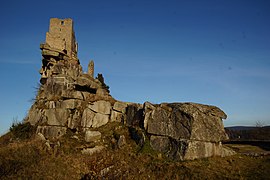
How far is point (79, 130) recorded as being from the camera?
19969 mm

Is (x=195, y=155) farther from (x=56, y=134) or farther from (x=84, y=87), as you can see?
(x=84, y=87)

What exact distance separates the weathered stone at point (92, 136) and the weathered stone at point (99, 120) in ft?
6.09

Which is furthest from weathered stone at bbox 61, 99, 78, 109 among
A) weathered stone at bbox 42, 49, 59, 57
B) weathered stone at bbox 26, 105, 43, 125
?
weathered stone at bbox 42, 49, 59, 57

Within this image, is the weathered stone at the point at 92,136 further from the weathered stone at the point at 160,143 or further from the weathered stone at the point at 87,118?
the weathered stone at the point at 160,143

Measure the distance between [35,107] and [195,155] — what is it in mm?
16660

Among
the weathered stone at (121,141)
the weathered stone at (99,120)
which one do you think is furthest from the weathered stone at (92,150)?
the weathered stone at (99,120)

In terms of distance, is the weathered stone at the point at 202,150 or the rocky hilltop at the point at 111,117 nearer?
the weathered stone at the point at 202,150

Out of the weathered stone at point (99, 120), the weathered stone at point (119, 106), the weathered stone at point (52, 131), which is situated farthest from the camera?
→ the weathered stone at point (119, 106)

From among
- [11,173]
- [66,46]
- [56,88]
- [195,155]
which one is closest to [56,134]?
[56,88]

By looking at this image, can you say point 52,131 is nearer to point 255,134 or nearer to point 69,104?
point 69,104

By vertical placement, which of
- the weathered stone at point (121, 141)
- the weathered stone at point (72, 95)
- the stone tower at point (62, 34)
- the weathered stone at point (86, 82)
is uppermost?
the stone tower at point (62, 34)

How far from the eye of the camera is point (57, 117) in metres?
20.4

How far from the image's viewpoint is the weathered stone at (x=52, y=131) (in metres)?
19.4

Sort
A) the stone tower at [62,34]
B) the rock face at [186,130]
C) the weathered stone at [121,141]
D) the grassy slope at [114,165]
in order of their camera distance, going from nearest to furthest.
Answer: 1. the grassy slope at [114,165]
2. the rock face at [186,130]
3. the weathered stone at [121,141]
4. the stone tower at [62,34]
